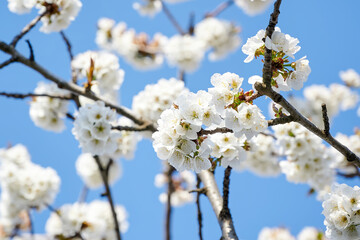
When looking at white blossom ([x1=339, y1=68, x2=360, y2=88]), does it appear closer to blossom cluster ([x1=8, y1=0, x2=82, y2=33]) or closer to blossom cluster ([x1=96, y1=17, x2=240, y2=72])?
blossom cluster ([x1=96, y1=17, x2=240, y2=72])

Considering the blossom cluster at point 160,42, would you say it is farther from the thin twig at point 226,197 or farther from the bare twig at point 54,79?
the thin twig at point 226,197

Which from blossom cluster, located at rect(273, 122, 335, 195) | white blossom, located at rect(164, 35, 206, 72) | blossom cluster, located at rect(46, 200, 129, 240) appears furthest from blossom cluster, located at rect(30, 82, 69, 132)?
white blossom, located at rect(164, 35, 206, 72)

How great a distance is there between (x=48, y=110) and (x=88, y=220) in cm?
235

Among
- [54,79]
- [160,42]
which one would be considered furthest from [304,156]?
[160,42]

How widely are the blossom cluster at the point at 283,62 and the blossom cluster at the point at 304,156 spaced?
1777 mm

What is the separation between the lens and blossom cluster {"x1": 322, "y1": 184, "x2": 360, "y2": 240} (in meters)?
1.76

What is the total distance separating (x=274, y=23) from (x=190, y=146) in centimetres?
67

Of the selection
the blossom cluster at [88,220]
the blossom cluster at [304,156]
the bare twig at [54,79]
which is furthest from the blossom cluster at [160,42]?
the bare twig at [54,79]

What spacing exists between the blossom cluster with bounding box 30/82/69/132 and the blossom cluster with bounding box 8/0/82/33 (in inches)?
34.3

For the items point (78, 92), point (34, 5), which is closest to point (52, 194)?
point (78, 92)

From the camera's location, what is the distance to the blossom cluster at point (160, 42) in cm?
827

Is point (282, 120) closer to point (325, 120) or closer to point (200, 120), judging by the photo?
point (325, 120)

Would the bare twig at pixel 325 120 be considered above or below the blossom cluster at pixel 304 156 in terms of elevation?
below

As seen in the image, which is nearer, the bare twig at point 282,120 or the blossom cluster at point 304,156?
the bare twig at point 282,120
